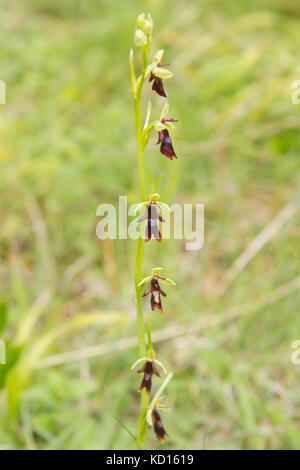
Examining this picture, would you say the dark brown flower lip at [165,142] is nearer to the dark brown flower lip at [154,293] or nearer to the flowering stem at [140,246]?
the flowering stem at [140,246]

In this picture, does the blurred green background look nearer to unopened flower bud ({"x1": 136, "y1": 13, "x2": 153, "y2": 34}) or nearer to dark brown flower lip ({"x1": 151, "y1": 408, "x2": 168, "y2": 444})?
dark brown flower lip ({"x1": 151, "y1": 408, "x2": 168, "y2": 444})

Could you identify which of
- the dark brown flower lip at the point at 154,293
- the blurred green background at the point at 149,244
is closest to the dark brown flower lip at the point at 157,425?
the dark brown flower lip at the point at 154,293

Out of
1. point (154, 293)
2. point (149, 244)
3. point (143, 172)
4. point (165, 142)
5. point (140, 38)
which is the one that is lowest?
point (154, 293)

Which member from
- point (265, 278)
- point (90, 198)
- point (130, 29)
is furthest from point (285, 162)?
point (130, 29)

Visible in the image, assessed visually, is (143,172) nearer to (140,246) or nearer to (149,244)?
(140,246)

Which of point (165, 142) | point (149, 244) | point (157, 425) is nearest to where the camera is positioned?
point (165, 142)

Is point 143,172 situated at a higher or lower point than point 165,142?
lower

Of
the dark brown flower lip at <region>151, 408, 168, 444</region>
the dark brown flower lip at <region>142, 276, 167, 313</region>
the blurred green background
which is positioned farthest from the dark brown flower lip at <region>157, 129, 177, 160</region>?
the blurred green background

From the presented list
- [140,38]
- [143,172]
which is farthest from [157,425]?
[140,38]

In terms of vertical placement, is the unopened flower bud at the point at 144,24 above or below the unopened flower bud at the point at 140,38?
above
